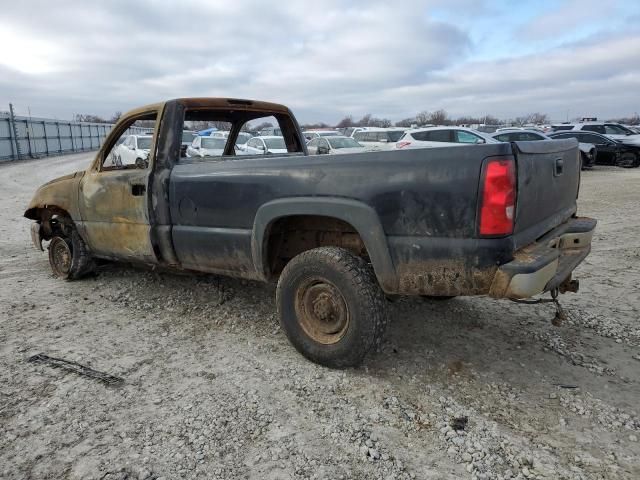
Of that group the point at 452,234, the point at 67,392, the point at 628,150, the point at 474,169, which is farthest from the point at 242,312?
the point at 628,150

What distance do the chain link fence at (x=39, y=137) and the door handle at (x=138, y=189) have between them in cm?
1854

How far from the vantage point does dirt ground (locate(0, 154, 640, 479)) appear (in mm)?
2369

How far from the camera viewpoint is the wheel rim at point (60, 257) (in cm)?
529

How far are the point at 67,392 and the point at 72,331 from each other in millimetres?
1086

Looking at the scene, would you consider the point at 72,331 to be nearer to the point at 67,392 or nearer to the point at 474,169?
the point at 67,392

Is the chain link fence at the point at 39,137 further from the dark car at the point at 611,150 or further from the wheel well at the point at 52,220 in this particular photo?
the dark car at the point at 611,150

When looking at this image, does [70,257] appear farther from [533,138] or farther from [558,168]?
[533,138]

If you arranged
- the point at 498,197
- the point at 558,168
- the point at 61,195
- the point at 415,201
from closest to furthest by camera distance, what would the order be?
the point at 498,197 < the point at 415,201 < the point at 558,168 < the point at 61,195

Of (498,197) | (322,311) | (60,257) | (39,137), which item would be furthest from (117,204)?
(39,137)

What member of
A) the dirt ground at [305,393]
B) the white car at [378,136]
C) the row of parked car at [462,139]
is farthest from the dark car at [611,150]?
the dirt ground at [305,393]

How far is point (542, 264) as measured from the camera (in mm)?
2666

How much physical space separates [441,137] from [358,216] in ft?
46.1

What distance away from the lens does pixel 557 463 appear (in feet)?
7.64

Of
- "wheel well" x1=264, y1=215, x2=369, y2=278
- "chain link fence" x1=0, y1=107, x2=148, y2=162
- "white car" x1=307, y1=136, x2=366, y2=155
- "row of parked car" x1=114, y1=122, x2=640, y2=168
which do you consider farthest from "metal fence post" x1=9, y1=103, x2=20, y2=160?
"wheel well" x1=264, y1=215, x2=369, y2=278
